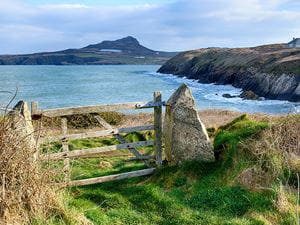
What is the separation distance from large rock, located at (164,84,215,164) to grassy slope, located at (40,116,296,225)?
0.32 metres

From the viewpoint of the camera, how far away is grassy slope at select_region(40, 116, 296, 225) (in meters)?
8.95

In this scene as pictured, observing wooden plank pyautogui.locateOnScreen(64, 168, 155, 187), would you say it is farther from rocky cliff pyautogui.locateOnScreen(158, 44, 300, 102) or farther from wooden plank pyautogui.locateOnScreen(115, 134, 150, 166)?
rocky cliff pyautogui.locateOnScreen(158, 44, 300, 102)

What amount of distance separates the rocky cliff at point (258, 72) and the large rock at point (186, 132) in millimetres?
41095

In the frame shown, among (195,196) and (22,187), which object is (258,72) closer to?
(195,196)

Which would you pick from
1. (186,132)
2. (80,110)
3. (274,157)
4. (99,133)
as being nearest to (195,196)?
(274,157)

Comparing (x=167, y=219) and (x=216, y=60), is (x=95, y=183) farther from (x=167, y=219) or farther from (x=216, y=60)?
(x=216, y=60)

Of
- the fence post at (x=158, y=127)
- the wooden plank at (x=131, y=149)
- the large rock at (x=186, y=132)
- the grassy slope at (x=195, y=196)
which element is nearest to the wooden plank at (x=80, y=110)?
the fence post at (x=158, y=127)

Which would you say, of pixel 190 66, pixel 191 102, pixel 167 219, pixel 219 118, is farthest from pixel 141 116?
pixel 190 66

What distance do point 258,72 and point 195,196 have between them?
5995 centimetres

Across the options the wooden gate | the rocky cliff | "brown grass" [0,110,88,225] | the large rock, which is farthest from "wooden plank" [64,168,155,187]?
the rocky cliff

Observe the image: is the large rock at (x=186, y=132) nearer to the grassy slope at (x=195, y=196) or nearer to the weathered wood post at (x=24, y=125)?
the grassy slope at (x=195, y=196)

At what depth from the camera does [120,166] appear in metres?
14.7

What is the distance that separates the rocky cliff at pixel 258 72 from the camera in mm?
55219

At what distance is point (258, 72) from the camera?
67562 millimetres
